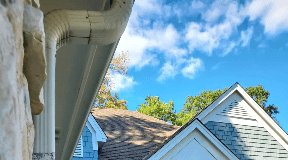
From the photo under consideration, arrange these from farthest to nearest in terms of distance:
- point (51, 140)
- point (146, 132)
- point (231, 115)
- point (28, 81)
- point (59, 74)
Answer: point (146, 132), point (231, 115), point (59, 74), point (51, 140), point (28, 81)

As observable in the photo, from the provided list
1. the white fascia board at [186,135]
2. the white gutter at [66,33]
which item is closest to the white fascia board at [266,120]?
the white fascia board at [186,135]

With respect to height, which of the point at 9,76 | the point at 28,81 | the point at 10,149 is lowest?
the point at 10,149

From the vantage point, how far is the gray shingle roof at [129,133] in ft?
34.7

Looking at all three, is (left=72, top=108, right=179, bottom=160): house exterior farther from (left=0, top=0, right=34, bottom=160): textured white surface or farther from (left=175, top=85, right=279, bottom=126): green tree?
(left=175, top=85, right=279, bottom=126): green tree

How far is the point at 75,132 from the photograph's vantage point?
5281 millimetres

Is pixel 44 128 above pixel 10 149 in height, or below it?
above

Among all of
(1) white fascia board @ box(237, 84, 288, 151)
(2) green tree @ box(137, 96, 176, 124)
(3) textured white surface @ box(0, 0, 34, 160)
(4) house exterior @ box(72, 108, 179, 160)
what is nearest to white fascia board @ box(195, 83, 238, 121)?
(1) white fascia board @ box(237, 84, 288, 151)

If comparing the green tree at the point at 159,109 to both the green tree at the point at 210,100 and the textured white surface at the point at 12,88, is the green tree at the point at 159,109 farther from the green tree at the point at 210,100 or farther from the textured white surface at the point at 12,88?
the textured white surface at the point at 12,88

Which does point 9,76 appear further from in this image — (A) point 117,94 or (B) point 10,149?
(A) point 117,94

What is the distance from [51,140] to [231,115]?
9.45m

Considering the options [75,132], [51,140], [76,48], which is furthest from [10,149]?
[75,132]

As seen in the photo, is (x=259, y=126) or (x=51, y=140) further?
(x=259, y=126)

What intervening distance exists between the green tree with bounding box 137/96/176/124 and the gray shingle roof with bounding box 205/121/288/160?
18424mm

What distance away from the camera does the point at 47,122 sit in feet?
6.70
